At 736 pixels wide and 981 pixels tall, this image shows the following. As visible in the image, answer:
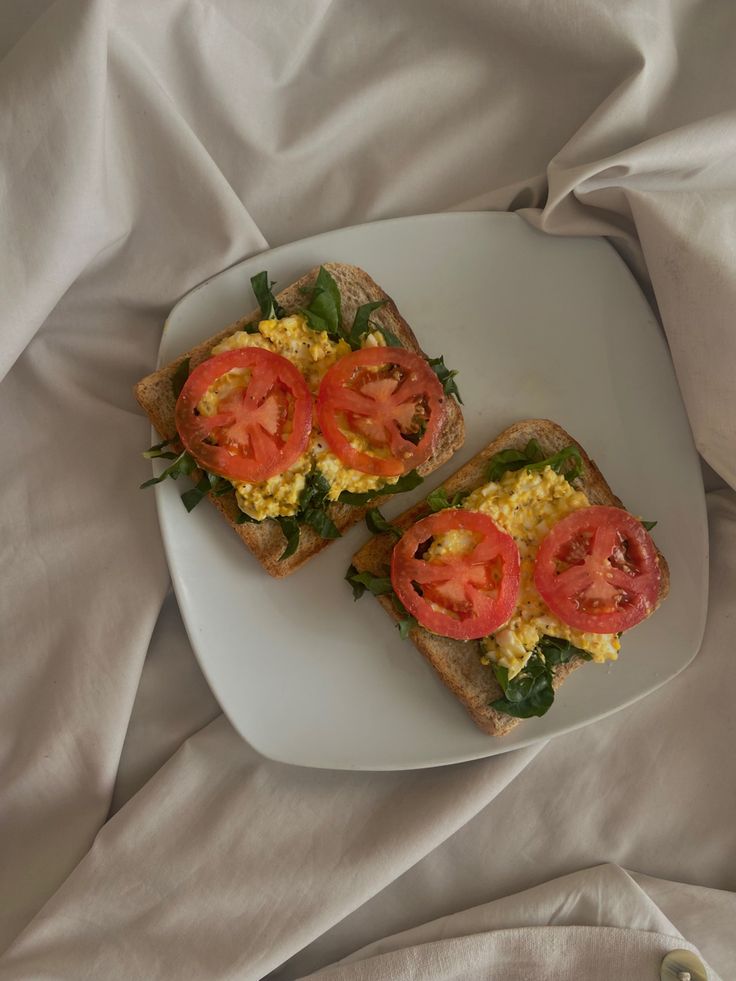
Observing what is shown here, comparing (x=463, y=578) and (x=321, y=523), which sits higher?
(x=321, y=523)

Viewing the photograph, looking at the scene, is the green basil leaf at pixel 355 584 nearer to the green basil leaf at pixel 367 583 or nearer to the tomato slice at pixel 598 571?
the green basil leaf at pixel 367 583

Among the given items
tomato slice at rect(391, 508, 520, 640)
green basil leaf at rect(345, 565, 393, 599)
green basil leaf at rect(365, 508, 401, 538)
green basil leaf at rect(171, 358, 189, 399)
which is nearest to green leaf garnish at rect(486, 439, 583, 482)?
tomato slice at rect(391, 508, 520, 640)

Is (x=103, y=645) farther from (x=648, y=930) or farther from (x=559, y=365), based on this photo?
(x=648, y=930)

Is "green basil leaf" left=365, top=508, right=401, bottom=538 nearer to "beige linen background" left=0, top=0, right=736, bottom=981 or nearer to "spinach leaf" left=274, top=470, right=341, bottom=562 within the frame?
"spinach leaf" left=274, top=470, right=341, bottom=562

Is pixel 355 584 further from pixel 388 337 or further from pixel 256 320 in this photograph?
pixel 256 320

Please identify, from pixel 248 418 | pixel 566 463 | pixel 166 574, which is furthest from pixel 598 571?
pixel 166 574

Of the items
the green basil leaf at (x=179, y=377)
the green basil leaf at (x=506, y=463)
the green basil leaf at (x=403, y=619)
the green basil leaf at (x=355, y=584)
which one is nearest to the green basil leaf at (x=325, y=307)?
the green basil leaf at (x=179, y=377)

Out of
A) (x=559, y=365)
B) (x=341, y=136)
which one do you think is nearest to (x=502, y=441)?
(x=559, y=365)
